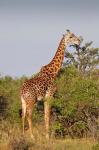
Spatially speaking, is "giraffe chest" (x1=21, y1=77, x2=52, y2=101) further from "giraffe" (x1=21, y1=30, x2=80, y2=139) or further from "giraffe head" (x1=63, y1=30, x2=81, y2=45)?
"giraffe head" (x1=63, y1=30, x2=81, y2=45)

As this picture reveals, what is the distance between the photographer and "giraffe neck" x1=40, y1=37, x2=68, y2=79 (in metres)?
15.2

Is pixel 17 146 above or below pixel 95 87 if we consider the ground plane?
below

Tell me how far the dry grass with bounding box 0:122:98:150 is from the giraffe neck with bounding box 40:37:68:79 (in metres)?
1.58

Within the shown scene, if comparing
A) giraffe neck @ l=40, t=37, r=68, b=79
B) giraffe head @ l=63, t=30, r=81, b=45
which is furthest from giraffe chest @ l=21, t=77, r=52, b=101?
giraffe head @ l=63, t=30, r=81, b=45

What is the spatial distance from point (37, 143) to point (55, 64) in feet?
12.4

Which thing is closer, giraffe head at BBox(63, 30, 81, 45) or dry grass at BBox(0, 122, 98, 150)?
dry grass at BBox(0, 122, 98, 150)

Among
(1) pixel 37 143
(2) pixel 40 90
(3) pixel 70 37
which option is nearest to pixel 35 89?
(2) pixel 40 90

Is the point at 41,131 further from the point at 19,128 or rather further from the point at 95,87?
the point at 95,87

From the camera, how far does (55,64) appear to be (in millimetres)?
15516

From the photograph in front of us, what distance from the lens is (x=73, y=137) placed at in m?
13.9

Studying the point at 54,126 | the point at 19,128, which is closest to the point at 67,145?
the point at 54,126

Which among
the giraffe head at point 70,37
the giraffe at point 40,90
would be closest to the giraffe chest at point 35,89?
the giraffe at point 40,90

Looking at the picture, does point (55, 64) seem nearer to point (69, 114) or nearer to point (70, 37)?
point (70, 37)

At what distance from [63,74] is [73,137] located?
1991 millimetres
